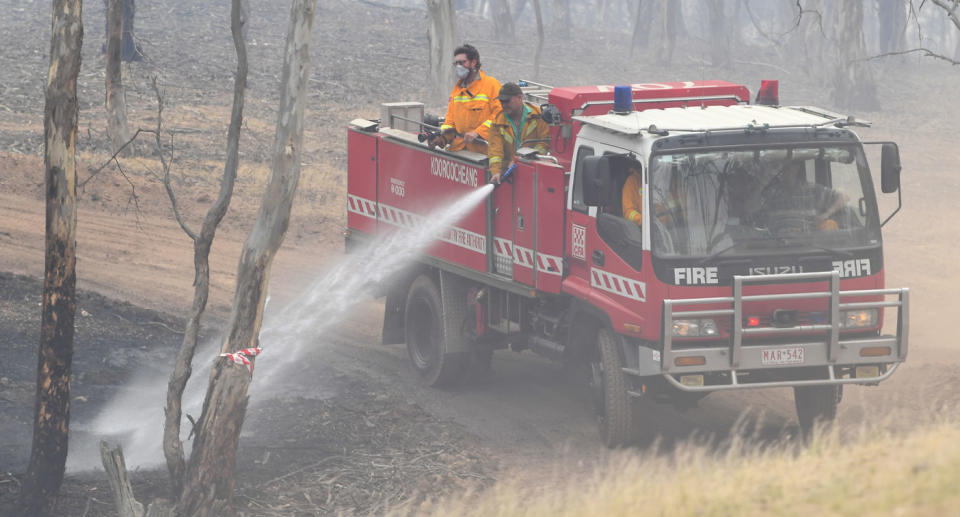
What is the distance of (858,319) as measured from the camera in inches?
394

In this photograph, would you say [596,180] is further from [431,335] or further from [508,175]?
[431,335]

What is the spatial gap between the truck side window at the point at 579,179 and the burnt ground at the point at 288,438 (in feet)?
7.53

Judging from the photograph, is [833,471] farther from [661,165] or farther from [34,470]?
[34,470]

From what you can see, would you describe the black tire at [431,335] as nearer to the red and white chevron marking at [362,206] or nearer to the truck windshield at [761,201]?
the red and white chevron marking at [362,206]

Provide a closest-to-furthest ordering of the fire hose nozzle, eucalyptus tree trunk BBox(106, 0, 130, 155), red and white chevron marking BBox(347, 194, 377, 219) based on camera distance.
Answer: the fire hose nozzle < red and white chevron marking BBox(347, 194, 377, 219) < eucalyptus tree trunk BBox(106, 0, 130, 155)

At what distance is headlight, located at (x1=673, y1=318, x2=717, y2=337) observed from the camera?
31.7 ft

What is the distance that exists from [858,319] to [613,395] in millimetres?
2058

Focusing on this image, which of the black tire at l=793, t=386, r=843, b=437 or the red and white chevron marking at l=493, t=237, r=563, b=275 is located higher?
the red and white chevron marking at l=493, t=237, r=563, b=275

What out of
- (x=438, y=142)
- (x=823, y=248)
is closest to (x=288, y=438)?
(x=438, y=142)

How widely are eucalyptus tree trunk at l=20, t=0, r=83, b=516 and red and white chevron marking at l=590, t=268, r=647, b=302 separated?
13.6 feet

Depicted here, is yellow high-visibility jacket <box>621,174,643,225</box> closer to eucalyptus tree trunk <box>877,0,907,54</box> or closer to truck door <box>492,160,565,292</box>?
truck door <box>492,160,565,292</box>

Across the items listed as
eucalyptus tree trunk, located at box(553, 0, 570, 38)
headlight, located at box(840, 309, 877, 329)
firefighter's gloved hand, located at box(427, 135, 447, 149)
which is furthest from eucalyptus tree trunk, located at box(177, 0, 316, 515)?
eucalyptus tree trunk, located at box(553, 0, 570, 38)

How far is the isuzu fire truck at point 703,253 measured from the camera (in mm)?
9711

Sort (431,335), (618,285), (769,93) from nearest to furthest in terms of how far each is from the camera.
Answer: (618,285), (769,93), (431,335)
